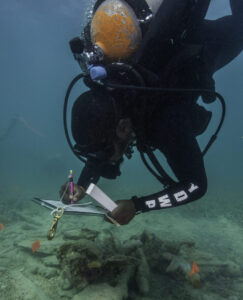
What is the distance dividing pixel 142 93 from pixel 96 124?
634mm

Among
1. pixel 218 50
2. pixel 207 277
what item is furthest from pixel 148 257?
pixel 218 50

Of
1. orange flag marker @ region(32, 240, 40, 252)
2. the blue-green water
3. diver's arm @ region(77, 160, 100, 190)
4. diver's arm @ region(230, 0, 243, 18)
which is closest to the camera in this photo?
diver's arm @ region(77, 160, 100, 190)

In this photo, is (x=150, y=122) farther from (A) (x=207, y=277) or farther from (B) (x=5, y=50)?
(B) (x=5, y=50)

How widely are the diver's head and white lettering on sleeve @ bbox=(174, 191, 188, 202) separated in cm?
94

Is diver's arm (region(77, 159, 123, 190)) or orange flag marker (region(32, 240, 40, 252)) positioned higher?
diver's arm (region(77, 159, 123, 190))

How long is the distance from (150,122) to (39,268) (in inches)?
100

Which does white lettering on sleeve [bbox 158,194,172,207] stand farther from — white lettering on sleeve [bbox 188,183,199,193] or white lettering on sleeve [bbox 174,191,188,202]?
white lettering on sleeve [bbox 188,183,199,193]

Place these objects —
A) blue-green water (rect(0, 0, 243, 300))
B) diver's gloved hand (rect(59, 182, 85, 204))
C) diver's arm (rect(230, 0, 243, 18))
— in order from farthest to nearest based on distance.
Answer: blue-green water (rect(0, 0, 243, 300))
diver's arm (rect(230, 0, 243, 18))
diver's gloved hand (rect(59, 182, 85, 204))

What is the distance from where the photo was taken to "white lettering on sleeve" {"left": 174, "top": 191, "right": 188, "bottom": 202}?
2590 millimetres

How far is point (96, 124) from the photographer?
2.47m

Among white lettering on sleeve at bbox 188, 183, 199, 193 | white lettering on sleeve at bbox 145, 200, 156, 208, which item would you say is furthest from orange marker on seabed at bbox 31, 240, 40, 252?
white lettering on sleeve at bbox 188, 183, 199, 193

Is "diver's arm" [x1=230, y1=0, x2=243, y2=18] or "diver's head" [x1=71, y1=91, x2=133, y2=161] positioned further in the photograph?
"diver's arm" [x1=230, y1=0, x2=243, y2=18]

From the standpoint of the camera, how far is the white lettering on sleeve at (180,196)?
2.59 meters

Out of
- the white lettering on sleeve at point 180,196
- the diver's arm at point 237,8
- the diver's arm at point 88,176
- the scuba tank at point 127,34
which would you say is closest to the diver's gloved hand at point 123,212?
the white lettering on sleeve at point 180,196
